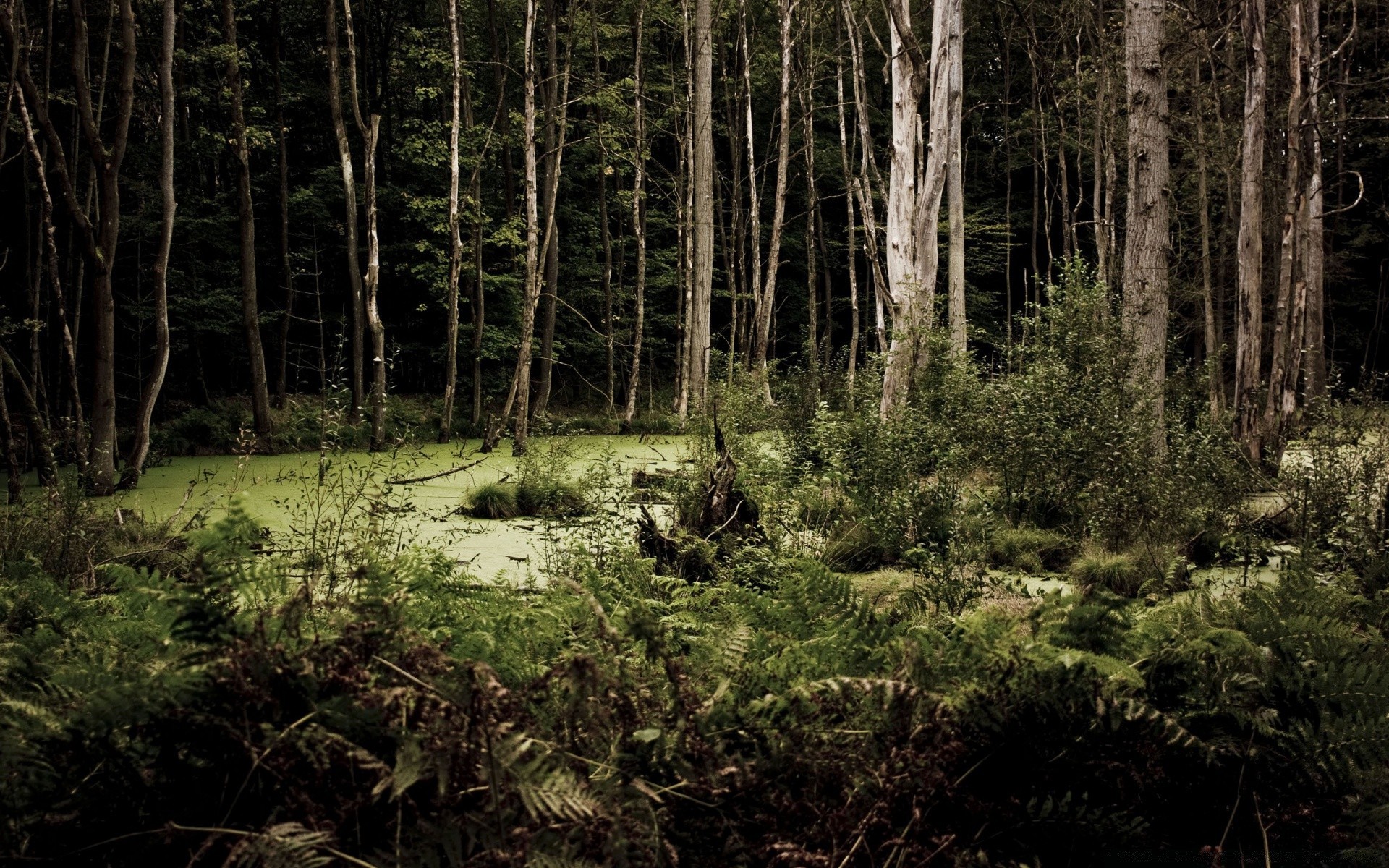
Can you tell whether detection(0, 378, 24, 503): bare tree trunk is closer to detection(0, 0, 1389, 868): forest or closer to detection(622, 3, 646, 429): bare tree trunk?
detection(0, 0, 1389, 868): forest

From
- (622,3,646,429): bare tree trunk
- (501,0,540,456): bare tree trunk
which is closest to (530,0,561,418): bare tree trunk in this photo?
(501,0,540,456): bare tree trunk

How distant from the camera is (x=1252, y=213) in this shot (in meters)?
12.5

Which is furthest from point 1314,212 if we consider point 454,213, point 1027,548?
point 454,213

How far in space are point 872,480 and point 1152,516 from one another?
207 centimetres

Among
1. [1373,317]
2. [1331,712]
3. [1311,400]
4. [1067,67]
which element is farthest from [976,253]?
[1331,712]

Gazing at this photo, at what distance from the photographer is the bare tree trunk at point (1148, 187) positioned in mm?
8828

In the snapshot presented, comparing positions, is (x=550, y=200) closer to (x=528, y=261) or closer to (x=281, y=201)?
(x=528, y=261)

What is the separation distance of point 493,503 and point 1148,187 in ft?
22.8

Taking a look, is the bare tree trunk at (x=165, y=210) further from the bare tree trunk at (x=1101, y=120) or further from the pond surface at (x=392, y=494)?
the bare tree trunk at (x=1101, y=120)

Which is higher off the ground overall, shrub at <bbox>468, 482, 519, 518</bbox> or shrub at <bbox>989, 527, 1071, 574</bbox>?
shrub at <bbox>468, 482, 519, 518</bbox>

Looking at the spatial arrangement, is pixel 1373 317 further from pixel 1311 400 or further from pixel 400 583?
pixel 400 583

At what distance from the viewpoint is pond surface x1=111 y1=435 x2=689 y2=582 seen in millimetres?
6012

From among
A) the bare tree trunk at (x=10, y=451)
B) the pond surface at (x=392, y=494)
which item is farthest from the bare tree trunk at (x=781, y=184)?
the bare tree trunk at (x=10, y=451)

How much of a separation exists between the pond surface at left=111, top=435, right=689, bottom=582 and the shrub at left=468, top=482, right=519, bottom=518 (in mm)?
227
